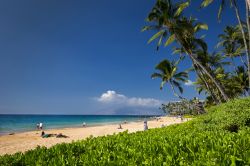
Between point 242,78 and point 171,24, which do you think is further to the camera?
point 242,78

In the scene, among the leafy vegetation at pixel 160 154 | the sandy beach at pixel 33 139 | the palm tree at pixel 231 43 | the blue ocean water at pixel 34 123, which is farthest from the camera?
the blue ocean water at pixel 34 123

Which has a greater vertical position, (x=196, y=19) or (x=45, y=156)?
(x=196, y=19)

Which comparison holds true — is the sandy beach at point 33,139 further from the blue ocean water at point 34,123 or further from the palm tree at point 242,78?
the palm tree at point 242,78

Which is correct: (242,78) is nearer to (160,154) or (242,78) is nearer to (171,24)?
(171,24)

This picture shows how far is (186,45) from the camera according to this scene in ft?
88.5

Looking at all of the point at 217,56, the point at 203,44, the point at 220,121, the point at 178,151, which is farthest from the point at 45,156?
the point at 217,56

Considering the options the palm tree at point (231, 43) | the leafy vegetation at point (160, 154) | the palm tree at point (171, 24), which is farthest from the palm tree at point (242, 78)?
the leafy vegetation at point (160, 154)

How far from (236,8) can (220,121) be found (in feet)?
54.7

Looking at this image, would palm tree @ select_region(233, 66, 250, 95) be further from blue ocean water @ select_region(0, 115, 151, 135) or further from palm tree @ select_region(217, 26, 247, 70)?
blue ocean water @ select_region(0, 115, 151, 135)

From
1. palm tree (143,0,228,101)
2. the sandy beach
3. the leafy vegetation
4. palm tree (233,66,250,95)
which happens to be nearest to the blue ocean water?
the sandy beach

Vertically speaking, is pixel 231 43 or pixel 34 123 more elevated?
pixel 231 43

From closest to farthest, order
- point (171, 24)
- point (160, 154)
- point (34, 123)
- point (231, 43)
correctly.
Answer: point (160, 154)
point (171, 24)
point (231, 43)
point (34, 123)

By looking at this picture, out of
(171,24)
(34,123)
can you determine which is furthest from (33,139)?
(34,123)

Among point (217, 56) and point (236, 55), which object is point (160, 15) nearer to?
point (217, 56)
